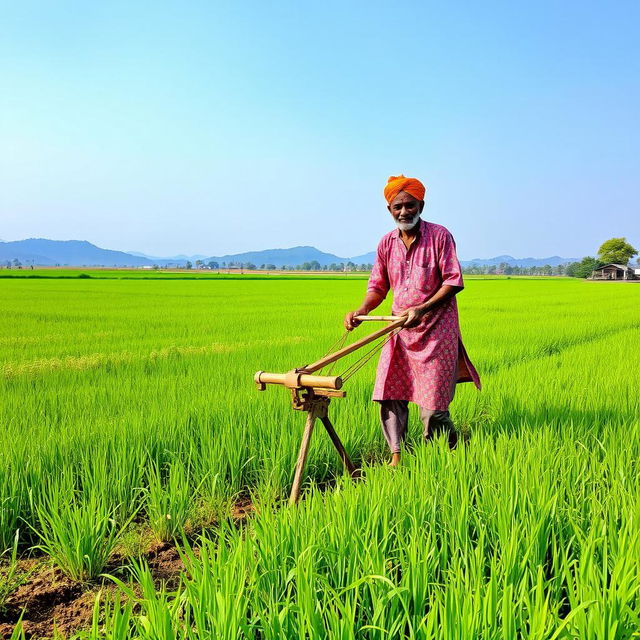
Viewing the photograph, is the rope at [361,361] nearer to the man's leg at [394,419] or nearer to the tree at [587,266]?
the man's leg at [394,419]

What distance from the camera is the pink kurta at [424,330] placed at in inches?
131

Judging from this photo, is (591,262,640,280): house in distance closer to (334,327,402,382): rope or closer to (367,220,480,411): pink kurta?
(367,220,480,411): pink kurta

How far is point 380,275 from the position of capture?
3.64 metres

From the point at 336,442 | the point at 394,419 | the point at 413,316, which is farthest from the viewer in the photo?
the point at 394,419

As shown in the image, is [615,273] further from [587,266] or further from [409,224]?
[409,224]

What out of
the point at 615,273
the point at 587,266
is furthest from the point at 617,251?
the point at 615,273

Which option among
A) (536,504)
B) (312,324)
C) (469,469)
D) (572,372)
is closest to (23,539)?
(469,469)

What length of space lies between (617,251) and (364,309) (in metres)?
93.3

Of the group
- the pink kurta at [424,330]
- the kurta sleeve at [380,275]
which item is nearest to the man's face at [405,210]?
the pink kurta at [424,330]

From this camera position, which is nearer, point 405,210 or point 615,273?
point 405,210

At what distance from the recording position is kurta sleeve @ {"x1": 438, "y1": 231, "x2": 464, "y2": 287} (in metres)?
3.25

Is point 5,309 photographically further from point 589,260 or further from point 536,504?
point 589,260

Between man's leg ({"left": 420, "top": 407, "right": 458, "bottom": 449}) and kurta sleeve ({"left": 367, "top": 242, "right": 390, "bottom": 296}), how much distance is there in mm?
780

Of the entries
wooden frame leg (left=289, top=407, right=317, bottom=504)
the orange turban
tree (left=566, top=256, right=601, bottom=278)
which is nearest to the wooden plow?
wooden frame leg (left=289, top=407, right=317, bottom=504)
